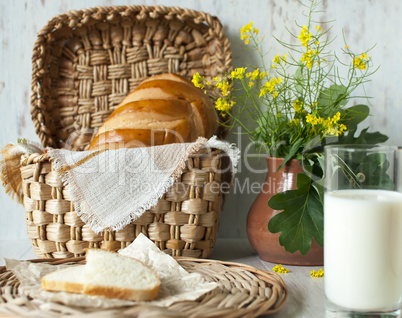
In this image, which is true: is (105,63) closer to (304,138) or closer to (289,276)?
(304,138)

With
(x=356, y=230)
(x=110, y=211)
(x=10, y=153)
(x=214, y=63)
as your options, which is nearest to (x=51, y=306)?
(x=110, y=211)

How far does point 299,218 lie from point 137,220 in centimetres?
35

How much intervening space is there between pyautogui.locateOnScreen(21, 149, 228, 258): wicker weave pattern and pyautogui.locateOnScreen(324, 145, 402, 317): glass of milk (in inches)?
13.9

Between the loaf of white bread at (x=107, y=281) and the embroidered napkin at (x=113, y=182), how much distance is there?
0.75ft

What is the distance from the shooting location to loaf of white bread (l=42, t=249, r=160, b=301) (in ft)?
1.84

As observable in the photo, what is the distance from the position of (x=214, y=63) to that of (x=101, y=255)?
77cm

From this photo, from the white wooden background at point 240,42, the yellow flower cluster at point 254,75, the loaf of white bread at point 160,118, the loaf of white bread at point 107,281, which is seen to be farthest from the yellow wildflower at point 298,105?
the loaf of white bread at point 107,281

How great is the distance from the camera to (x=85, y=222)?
86 cm

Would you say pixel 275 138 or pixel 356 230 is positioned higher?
pixel 275 138

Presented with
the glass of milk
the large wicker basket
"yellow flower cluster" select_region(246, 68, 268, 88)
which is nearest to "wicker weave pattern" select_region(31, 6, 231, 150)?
the large wicker basket

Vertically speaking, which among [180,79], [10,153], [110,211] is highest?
[180,79]

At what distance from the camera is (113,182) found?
857mm

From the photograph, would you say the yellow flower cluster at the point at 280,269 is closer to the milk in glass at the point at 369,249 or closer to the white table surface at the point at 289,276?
the white table surface at the point at 289,276

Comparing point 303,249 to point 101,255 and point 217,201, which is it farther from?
point 101,255
